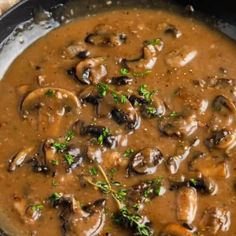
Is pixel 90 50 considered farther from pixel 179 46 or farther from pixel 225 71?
pixel 225 71

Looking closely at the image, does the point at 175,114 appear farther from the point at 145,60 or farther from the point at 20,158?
the point at 20,158

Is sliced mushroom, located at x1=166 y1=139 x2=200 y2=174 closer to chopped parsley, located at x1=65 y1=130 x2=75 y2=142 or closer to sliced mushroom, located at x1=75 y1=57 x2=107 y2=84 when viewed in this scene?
chopped parsley, located at x1=65 y1=130 x2=75 y2=142

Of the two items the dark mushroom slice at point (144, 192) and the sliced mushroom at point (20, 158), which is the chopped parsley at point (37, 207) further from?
the dark mushroom slice at point (144, 192)

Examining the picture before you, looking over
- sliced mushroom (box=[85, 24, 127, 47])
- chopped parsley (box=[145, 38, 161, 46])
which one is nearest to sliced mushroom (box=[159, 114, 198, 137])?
chopped parsley (box=[145, 38, 161, 46])

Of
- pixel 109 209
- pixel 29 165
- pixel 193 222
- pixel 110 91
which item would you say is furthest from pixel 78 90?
pixel 193 222

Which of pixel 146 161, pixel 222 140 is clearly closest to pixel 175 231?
pixel 146 161

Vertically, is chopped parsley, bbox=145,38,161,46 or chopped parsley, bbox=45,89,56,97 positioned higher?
chopped parsley, bbox=45,89,56,97
